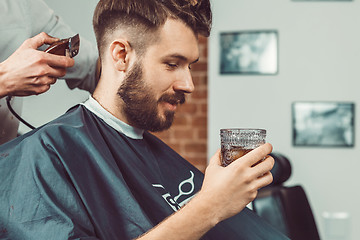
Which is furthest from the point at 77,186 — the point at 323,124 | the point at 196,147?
the point at 323,124

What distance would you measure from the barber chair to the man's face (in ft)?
3.77

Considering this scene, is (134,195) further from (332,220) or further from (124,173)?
(332,220)

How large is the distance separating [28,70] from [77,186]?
0.44 meters

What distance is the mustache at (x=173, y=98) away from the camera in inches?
53.0

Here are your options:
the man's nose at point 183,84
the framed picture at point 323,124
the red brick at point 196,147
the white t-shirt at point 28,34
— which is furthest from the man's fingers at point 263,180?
the red brick at point 196,147

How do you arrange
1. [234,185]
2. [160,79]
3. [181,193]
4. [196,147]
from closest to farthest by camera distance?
[234,185], [160,79], [181,193], [196,147]

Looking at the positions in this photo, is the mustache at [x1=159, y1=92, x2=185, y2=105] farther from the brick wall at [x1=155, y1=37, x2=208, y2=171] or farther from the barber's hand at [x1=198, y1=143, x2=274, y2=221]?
the brick wall at [x1=155, y1=37, x2=208, y2=171]

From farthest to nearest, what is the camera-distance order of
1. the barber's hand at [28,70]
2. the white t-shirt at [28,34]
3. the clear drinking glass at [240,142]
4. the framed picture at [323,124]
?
the framed picture at [323,124] → the white t-shirt at [28,34] → the barber's hand at [28,70] → the clear drinking glass at [240,142]

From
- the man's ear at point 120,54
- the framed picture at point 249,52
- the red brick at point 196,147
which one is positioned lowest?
the red brick at point 196,147

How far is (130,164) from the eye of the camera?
4.17ft

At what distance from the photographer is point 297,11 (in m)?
3.06

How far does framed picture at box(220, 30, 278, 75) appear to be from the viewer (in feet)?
10.1

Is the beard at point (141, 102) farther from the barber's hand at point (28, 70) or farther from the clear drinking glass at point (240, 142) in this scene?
the clear drinking glass at point (240, 142)

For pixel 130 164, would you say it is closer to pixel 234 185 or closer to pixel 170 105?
pixel 170 105
